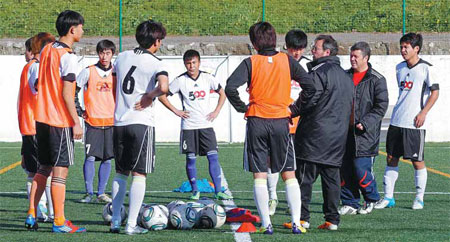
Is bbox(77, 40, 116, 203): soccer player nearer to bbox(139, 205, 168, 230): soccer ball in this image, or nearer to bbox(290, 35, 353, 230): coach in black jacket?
bbox(139, 205, 168, 230): soccer ball

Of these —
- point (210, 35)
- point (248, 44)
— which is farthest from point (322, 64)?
point (210, 35)

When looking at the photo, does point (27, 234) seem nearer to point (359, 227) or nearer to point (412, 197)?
point (359, 227)

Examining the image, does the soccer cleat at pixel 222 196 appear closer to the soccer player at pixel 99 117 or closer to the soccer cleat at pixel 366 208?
the soccer player at pixel 99 117

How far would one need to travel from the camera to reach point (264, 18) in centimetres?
2122

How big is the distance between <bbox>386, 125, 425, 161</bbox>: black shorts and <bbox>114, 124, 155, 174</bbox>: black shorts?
3615 millimetres

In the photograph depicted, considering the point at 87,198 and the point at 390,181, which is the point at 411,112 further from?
the point at 87,198

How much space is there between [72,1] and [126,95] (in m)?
16.4

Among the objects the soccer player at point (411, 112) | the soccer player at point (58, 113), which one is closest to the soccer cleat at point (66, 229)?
the soccer player at point (58, 113)

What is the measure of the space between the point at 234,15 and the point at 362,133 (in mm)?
14338

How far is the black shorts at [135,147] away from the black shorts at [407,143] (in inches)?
142

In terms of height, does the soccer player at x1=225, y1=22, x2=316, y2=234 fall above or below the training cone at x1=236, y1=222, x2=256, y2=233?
above

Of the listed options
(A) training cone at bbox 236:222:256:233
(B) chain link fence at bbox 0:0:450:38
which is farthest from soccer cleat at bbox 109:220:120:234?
(B) chain link fence at bbox 0:0:450:38

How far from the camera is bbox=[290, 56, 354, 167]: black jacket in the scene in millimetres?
7625

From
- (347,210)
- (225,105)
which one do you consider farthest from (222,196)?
(225,105)
